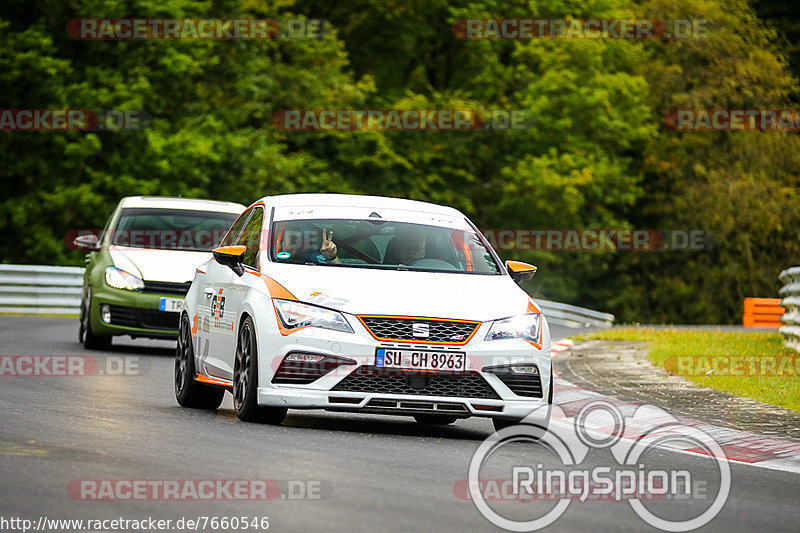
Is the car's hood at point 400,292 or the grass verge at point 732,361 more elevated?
the car's hood at point 400,292

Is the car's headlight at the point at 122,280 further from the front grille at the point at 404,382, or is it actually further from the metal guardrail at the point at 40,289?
the metal guardrail at the point at 40,289

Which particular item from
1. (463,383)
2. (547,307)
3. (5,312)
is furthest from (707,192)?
(463,383)

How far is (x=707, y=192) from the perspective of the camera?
5788cm

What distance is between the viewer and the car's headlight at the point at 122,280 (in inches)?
719

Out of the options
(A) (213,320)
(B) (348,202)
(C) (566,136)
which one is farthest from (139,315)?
(C) (566,136)

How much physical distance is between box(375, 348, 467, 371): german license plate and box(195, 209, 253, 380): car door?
1.50 metres

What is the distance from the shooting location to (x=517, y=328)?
10.9 meters

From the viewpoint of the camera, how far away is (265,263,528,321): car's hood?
34.7ft

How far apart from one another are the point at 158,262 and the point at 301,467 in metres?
10.3

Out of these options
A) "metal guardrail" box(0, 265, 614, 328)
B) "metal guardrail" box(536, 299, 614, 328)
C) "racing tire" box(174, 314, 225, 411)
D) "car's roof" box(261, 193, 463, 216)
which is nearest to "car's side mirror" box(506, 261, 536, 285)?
"car's roof" box(261, 193, 463, 216)

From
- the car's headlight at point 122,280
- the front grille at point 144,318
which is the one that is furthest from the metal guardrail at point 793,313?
the car's headlight at point 122,280

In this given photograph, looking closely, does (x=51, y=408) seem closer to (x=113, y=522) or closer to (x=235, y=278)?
(x=235, y=278)

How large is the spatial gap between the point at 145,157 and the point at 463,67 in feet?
60.9

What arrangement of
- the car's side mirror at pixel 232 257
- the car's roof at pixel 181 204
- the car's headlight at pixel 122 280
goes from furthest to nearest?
the car's roof at pixel 181 204 < the car's headlight at pixel 122 280 < the car's side mirror at pixel 232 257
